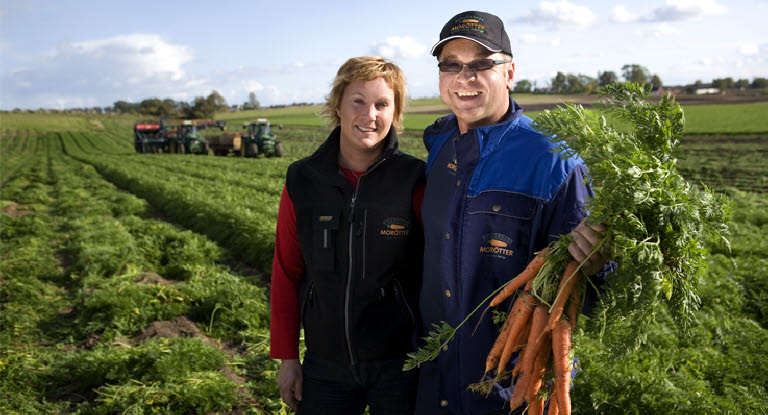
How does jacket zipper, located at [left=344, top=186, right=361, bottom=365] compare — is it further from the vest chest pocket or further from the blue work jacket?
the blue work jacket

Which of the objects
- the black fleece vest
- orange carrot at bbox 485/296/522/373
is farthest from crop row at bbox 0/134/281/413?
orange carrot at bbox 485/296/522/373

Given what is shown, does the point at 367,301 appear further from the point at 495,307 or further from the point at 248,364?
the point at 248,364

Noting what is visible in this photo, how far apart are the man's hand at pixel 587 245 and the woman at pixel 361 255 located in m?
0.95

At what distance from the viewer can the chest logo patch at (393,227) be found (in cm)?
248

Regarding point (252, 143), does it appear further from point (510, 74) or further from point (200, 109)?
point (200, 109)

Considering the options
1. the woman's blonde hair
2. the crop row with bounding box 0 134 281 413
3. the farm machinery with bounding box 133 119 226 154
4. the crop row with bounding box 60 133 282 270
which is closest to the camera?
the woman's blonde hair

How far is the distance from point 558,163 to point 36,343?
20.4ft

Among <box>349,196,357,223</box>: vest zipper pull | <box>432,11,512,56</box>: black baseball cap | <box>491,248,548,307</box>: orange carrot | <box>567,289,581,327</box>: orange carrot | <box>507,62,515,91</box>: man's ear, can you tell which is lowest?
<box>567,289,581,327</box>: orange carrot

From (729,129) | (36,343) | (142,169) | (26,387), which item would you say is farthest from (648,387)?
(729,129)

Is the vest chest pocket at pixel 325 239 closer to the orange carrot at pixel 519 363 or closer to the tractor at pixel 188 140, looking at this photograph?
the orange carrot at pixel 519 363

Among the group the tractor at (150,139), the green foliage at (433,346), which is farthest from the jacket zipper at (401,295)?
the tractor at (150,139)

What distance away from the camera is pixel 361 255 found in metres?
2.48

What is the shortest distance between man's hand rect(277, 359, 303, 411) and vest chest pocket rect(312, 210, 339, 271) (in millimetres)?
639

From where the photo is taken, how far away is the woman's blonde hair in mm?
2445
